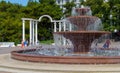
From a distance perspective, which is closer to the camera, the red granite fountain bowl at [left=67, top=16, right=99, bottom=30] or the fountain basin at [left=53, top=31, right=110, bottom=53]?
the fountain basin at [left=53, top=31, right=110, bottom=53]

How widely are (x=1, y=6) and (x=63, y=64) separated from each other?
54.7 meters

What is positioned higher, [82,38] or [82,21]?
[82,21]

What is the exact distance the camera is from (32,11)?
65.5m

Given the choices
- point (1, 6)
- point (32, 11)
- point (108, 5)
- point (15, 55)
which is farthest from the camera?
point (1, 6)

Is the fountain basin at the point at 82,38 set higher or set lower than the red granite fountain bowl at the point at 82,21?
lower

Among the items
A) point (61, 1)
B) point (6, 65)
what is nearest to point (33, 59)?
point (6, 65)

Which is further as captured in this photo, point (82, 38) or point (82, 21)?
point (82, 21)

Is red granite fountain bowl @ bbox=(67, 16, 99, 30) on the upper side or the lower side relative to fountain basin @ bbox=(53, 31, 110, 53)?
upper

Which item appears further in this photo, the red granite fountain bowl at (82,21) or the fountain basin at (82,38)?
the red granite fountain bowl at (82,21)

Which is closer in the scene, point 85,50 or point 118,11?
point 85,50

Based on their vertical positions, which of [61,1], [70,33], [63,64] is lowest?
[63,64]

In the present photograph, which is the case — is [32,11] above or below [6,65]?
above

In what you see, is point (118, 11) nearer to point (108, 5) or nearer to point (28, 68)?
point (108, 5)

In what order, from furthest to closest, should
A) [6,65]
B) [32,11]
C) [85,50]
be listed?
[32,11]
[85,50]
[6,65]
